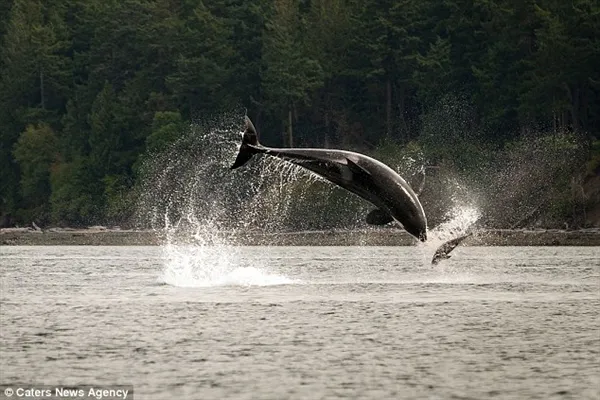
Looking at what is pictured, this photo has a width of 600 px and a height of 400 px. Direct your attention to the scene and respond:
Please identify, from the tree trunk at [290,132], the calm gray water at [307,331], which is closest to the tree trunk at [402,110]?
the tree trunk at [290,132]

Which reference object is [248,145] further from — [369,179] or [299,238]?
[299,238]

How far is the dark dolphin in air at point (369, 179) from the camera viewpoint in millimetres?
32250

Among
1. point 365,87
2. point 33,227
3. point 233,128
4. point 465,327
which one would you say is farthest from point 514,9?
point 465,327

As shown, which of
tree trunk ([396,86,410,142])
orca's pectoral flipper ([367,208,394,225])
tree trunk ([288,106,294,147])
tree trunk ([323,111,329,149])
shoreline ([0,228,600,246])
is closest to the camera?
orca's pectoral flipper ([367,208,394,225])

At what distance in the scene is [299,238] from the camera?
318ft

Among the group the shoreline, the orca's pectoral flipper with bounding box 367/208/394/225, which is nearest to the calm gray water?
the orca's pectoral flipper with bounding box 367/208/394/225

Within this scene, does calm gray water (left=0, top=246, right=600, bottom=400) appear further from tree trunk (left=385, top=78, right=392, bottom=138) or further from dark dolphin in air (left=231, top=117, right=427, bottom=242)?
tree trunk (left=385, top=78, right=392, bottom=138)

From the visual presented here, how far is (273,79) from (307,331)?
8499cm

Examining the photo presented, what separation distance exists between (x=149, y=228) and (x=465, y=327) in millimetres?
73426

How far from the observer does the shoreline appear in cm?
8694

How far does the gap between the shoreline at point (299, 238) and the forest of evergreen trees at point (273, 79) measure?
25.7 ft

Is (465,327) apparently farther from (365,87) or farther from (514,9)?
(365,87)

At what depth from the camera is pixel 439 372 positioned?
94.4 ft

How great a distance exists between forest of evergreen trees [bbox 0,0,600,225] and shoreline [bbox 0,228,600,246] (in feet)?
25.7
